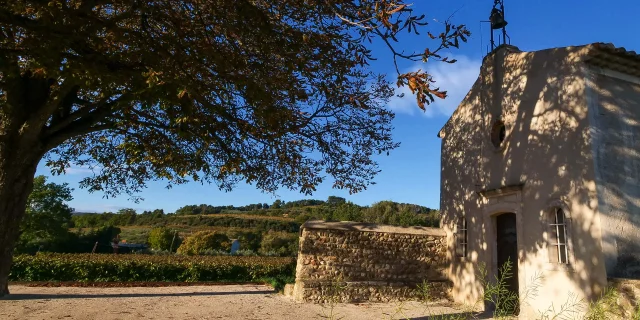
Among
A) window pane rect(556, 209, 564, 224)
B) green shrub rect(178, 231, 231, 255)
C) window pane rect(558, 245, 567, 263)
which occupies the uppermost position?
window pane rect(556, 209, 564, 224)

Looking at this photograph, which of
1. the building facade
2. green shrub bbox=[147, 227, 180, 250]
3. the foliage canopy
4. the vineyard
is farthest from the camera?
green shrub bbox=[147, 227, 180, 250]

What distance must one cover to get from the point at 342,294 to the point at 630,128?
8007mm

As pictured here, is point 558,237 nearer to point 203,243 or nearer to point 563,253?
point 563,253

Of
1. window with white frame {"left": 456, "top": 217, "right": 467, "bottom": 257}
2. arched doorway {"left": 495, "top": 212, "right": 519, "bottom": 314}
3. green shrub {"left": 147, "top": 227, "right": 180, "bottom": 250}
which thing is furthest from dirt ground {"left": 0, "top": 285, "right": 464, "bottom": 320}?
green shrub {"left": 147, "top": 227, "right": 180, "bottom": 250}

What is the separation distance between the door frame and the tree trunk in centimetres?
1020

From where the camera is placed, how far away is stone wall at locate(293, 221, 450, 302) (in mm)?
11000

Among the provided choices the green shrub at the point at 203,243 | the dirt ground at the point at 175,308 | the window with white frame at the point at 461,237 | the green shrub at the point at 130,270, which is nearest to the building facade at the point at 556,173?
the window with white frame at the point at 461,237

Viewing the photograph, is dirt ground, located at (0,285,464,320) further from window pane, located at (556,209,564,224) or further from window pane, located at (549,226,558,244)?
window pane, located at (556,209,564,224)

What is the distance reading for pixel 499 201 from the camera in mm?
10117

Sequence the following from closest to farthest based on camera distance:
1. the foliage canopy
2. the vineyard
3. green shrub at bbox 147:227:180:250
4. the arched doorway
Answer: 1. the foliage canopy
2. the arched doorway
3. the vineyard
4. green shrub at bbox 147:227:180:250

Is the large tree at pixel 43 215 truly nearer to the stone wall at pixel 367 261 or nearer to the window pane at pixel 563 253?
the stone wall at pixel 367 261

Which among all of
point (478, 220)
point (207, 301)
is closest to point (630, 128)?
point (478, 220)

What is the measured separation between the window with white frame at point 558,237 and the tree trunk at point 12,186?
10.4 meters

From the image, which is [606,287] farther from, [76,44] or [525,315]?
[76,44]
